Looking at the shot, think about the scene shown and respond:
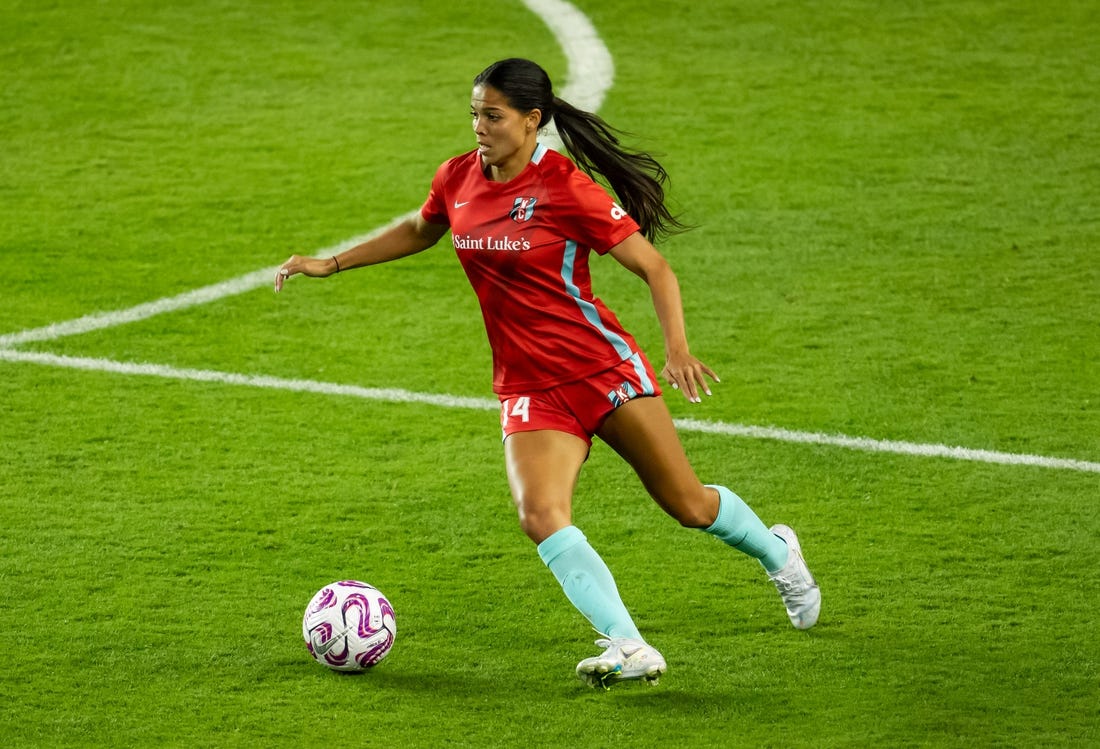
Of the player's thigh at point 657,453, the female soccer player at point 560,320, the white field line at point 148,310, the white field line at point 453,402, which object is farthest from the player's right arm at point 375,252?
the white field line at point 148,310

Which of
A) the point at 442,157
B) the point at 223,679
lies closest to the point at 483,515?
the point at 223,679

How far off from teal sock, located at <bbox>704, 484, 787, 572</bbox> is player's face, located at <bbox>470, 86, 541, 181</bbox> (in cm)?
122

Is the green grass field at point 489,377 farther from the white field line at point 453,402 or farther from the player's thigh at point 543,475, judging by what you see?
the player's thigh at point 543,475

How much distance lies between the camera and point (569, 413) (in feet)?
16.9

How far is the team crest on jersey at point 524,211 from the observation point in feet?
16.7

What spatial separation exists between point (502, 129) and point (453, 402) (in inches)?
109

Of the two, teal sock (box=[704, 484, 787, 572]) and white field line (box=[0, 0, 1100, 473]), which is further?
white field line (box=[0, 0, 1100, 473])

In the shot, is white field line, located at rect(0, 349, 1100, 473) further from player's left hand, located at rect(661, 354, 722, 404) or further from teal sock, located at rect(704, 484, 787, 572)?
player's left hand, located at rect(661, 354, 722, 404)

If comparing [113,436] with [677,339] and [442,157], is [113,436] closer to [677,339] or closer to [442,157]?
[677,339]

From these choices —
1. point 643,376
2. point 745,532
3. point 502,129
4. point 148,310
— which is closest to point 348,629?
point 643,376

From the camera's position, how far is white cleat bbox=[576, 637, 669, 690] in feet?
15.5

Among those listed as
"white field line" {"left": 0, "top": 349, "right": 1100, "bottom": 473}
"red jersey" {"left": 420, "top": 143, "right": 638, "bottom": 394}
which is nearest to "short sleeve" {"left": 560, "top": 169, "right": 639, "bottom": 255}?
"red jersey" {"left": 420, "top": 143, "right": 638, "bottom": 394}

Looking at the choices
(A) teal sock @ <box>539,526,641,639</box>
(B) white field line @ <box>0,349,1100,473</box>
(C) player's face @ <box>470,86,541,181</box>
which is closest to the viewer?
(A) teal sock @ <box>539,526,641,639</box>

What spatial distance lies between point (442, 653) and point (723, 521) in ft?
3.30
